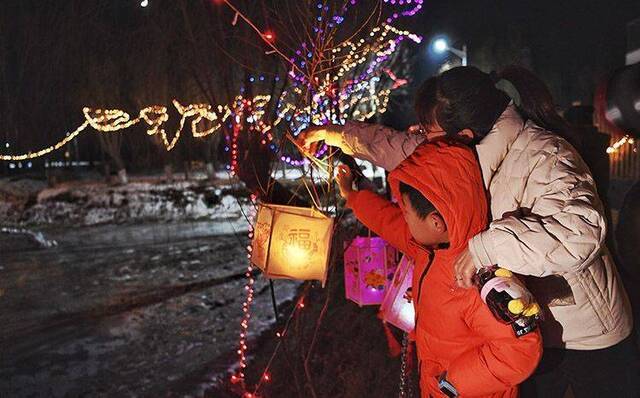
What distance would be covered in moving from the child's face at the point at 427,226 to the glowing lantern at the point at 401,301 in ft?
2.30

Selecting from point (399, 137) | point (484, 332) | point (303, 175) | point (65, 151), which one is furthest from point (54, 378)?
point (65, 151)

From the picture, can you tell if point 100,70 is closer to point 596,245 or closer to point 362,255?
point 362,255

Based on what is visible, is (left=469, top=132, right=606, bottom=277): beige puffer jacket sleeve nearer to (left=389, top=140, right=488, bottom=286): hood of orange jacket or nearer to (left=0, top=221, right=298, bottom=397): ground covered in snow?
(left=389, top=140, right=488, bottom=286): hood of orange jacket

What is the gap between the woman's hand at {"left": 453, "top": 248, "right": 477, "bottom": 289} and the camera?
189 centimetres

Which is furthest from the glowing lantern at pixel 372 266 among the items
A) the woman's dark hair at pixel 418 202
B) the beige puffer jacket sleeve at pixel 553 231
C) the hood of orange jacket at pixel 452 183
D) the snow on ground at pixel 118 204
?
the snow on ground at pixel 118 204

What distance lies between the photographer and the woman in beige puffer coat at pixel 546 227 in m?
1.77

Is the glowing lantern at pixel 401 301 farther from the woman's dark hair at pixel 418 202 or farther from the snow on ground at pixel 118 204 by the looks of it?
the snow on ground at pixel 118 204

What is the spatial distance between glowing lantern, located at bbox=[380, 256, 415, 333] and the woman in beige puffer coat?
749 millimetres

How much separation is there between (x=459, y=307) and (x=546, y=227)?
50 centimetres

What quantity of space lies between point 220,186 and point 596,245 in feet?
69.6

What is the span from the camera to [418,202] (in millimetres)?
2090

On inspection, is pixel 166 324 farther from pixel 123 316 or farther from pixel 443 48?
pixel 443 48

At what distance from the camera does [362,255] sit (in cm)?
348

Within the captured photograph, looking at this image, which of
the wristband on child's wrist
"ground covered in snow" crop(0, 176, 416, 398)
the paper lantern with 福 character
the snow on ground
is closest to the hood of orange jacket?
the wristband on child's wrist
